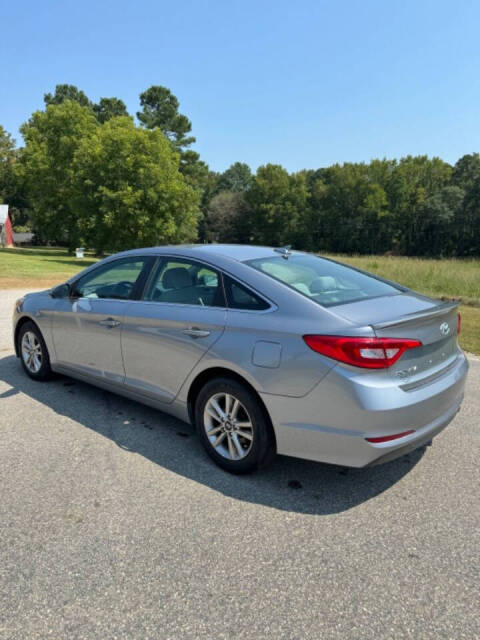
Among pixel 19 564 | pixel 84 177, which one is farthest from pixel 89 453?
pixel 84 177

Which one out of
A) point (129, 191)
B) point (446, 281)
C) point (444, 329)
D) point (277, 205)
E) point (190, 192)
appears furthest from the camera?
point (277, 205)

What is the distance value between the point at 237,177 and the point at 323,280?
111502mm

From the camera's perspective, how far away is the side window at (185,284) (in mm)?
3522

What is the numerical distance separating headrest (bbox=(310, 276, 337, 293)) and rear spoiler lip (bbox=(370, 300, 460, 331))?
62 cm

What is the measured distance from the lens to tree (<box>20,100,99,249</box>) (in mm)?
44156

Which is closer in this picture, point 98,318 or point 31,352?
point 98,318

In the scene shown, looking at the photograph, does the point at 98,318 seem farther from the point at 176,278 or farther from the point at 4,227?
the point at 4,227

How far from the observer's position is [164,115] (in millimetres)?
53906

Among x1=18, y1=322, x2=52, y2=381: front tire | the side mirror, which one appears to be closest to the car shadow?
x1=18, y1=322, x2=52, y2=381: front tire

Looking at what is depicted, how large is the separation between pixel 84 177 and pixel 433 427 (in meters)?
37.0

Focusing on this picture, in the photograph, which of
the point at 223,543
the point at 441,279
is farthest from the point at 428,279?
the point at 223,543

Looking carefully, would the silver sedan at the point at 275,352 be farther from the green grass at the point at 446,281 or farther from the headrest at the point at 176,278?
the green grass at the point at 446,281

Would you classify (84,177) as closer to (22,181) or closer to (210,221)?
(22,181)

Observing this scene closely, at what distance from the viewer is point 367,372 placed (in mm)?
2691
